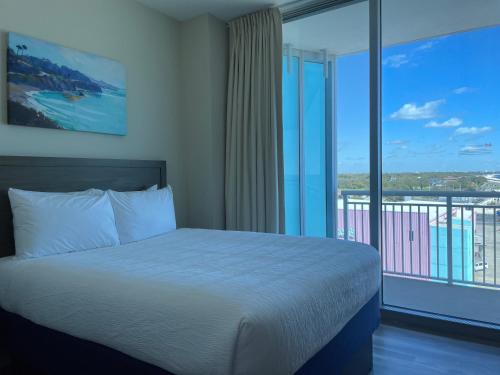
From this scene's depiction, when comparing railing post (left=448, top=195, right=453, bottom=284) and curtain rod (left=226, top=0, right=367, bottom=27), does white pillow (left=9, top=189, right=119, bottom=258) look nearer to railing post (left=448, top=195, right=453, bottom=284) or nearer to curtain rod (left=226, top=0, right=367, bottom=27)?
curtain rod (left=226, top=0, right=367, bottom=27)

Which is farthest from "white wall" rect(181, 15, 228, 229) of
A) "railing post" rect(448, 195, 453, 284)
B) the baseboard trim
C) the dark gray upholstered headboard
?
"railing post" rect(448, 195, 453, 284)

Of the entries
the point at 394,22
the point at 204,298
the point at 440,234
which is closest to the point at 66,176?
the point at 204,298

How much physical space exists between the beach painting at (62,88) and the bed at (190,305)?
1.13ft

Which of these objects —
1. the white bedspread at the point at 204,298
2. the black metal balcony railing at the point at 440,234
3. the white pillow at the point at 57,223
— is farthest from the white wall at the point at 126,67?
the black metal balcony railing at the point at 440,234

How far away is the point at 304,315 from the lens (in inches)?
48.1

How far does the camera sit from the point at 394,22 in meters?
3.27

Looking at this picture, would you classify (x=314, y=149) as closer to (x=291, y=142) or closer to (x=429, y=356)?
(x=291, y=142)

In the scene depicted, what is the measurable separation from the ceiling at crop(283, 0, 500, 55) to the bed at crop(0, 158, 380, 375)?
7.44 ft

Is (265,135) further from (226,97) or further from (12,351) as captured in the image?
(12,351)

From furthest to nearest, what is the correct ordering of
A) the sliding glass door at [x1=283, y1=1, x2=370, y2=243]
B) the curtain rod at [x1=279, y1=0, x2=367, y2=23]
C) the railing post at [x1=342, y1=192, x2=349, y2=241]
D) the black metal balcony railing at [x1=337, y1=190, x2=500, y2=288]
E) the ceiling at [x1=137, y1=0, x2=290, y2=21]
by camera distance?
the railing post at [x1=342, y1=192, x2=349, y2=241] < the sliding glass door at [x1=283, y1=1, x2=370, y2=243] < the black metal balcony railing at [x1=337, y1=190, x2=500, y2=288] < the ceiling at [x1=137, y1=0, x2=290, y2=21] < the curtain rod at [x1=279, y1=0, x2=367, y2=23]

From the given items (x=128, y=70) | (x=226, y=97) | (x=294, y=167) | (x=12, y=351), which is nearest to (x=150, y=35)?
(x=128, y=70)

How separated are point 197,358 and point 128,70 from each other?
103 inches

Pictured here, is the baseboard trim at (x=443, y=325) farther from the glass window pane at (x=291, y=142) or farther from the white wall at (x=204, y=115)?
the white wall at (x=204, y=115)

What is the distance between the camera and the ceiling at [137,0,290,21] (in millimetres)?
3033
